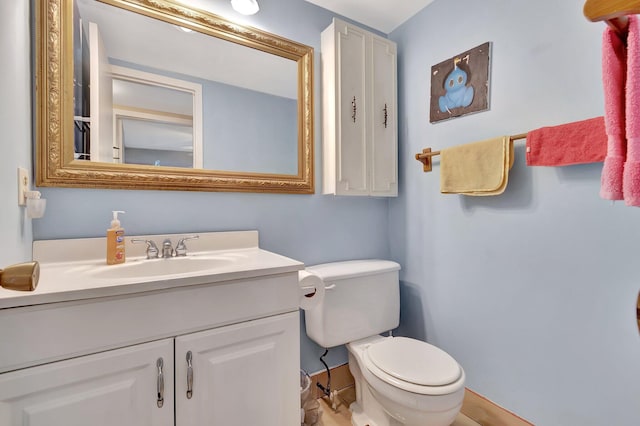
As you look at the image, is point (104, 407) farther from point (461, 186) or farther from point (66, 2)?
point (461, 186)

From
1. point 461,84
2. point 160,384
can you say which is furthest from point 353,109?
point 160,384

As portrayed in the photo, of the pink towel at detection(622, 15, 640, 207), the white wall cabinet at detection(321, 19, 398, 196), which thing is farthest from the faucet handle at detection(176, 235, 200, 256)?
the pink towel at detection(622, 15, 640, 207)

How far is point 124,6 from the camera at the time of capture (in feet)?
3.91

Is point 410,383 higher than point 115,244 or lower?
lower

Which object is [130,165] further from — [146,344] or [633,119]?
[633,119]

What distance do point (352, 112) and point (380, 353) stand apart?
4.18 feet

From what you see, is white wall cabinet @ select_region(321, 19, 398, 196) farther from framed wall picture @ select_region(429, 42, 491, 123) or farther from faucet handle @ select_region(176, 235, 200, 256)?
faucet handle @ select_region(176, 235, 200, 256)

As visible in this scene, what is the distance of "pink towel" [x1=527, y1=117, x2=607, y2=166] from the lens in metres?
1.00

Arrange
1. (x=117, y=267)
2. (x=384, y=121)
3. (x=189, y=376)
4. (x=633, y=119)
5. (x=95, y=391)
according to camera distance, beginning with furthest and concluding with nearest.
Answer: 1. (x=384, y=121)
2. (x=117, y=267)
3. (x=189, y=376)
4. (x=95, y=391)
5. (x=633, y=119)

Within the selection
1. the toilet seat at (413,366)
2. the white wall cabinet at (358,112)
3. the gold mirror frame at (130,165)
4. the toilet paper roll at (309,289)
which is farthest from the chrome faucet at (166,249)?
the toilet seat at (413,366)

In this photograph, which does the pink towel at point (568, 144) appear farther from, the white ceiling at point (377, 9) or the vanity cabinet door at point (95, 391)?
the vanity cabinet door at point (95, 391)

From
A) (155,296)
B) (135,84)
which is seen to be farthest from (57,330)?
(135,84)

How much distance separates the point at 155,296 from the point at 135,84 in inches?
37.8

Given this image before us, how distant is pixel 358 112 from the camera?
5.39 feet
